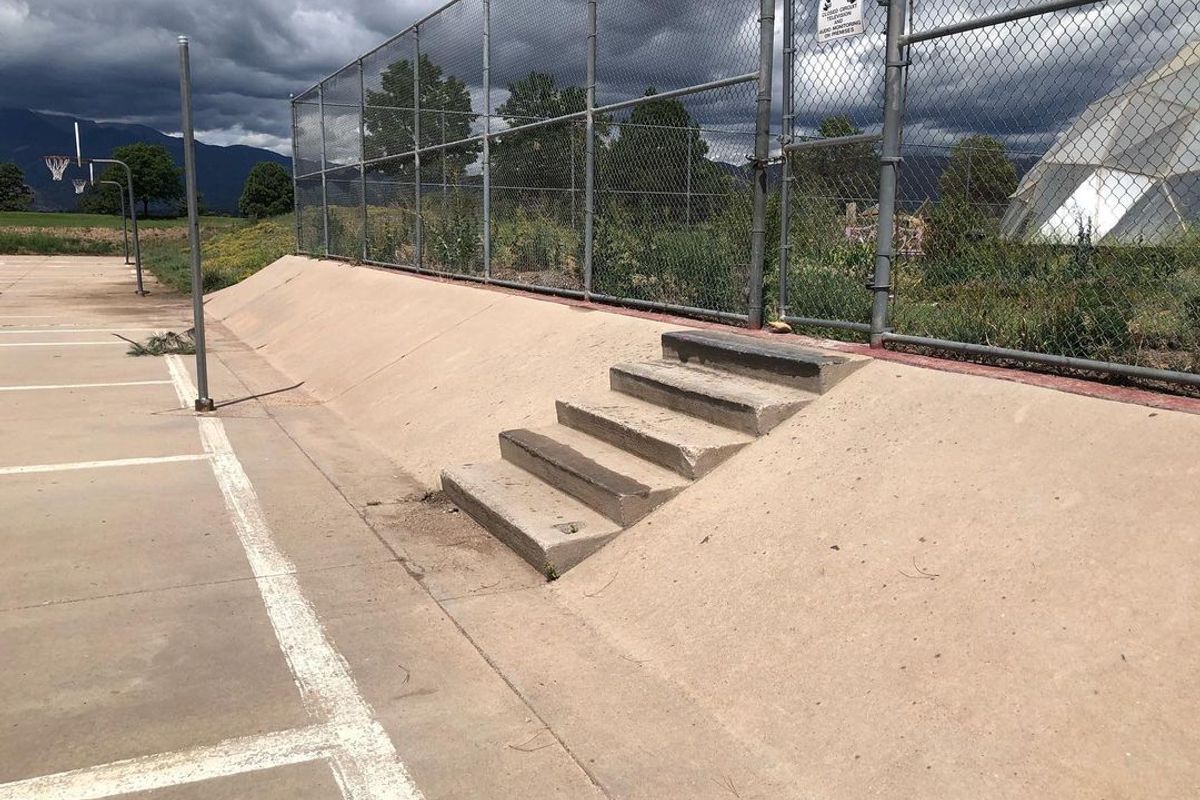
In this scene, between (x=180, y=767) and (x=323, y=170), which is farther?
(x=323, y=170)

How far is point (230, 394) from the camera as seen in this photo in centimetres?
984

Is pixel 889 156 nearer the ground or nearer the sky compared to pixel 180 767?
nearer the sky

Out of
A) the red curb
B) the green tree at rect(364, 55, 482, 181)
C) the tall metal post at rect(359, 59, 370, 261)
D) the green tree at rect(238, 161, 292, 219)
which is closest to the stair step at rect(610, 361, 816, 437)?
the red curb

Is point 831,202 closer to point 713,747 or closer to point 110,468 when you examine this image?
point 713,747

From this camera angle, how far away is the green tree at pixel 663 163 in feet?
23.4

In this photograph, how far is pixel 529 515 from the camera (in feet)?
15.6

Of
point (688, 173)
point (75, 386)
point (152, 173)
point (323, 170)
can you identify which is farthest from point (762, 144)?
point (152, 173)

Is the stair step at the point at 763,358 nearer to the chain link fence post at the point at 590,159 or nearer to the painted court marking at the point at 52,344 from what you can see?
the chain link fence post at the point at 590,159

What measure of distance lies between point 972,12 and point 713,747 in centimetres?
384

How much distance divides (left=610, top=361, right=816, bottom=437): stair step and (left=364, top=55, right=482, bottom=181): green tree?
20.8 feet

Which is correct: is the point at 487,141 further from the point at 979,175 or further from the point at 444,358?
the point at 979,175

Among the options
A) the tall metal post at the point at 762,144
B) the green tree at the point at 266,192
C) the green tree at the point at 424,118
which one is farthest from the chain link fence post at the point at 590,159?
the green tree at the point at 266,192

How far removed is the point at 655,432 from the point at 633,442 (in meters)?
0.17

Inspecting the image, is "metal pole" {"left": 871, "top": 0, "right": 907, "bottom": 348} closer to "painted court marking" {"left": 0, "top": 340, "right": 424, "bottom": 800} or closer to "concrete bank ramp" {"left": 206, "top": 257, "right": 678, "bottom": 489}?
"concrete bank ramp" {"left": 206, "top": 257, "right": 678, "bottom": 489}
